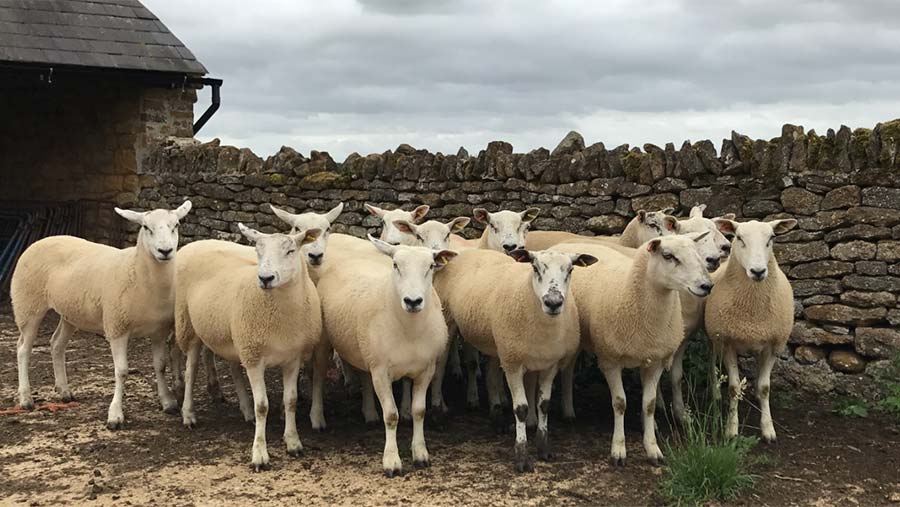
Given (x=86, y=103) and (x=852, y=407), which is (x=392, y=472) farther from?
(x=86, y=103)

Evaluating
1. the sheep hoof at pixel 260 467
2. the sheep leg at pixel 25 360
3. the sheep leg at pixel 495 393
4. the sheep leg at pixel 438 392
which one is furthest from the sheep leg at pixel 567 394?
the sheep leg at pixel 25 360

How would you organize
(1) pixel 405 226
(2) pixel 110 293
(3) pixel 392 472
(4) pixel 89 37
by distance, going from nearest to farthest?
(3) pixel 392 472 → (2) pixel 110 293 → (1) pixel 405 226 → (4) pixel 89 37

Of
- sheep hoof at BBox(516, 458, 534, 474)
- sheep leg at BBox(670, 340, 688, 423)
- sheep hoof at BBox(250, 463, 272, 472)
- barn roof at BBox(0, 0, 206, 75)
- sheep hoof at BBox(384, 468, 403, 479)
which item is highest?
barn roof at BBox(0, 0, 206, 75)

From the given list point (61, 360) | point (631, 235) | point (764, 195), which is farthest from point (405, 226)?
point (61, 360)

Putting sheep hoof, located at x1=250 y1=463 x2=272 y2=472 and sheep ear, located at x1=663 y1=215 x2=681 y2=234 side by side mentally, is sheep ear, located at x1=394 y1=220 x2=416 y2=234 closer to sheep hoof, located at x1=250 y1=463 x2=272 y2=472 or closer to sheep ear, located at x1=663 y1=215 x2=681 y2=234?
sheep ear, located at x1=663 y1=215 x2=681 y2=234

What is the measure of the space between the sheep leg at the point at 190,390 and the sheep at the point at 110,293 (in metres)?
0.33

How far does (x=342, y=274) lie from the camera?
677 cm

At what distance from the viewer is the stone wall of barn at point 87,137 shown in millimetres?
13117

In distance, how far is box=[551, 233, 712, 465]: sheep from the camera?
5.66 meters

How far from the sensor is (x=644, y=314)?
19.3 feet

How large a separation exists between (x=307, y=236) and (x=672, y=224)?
9.42 ft

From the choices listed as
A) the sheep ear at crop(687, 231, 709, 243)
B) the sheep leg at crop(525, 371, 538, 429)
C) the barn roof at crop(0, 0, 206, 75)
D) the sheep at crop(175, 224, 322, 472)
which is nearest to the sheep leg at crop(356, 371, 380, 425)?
the sheep at crop(175, 224, 322, 472)

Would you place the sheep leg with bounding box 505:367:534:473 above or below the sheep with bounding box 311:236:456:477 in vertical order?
below

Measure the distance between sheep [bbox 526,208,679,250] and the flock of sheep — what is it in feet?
0.10
